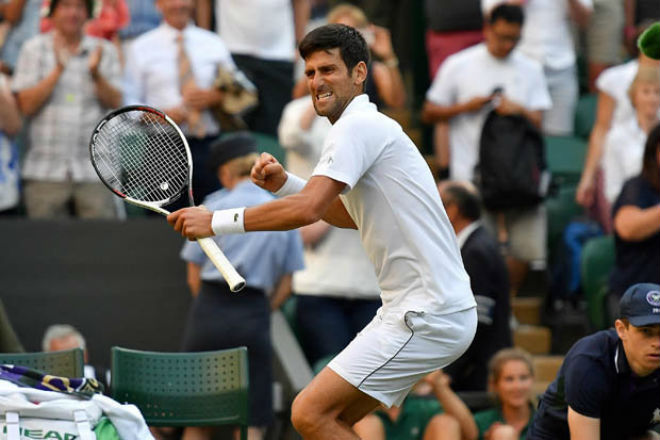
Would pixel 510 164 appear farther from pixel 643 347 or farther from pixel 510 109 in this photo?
pixel 643 347

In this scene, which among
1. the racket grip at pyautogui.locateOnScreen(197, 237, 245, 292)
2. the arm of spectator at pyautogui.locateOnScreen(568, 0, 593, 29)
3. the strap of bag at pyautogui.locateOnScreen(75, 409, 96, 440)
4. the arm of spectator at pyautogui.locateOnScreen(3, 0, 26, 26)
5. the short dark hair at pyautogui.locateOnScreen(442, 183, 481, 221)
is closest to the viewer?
the racket grip at pyautogui.locateOnScreen(197, 237, 245, 292)

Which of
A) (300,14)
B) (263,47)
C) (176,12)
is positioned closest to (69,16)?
(176,12)

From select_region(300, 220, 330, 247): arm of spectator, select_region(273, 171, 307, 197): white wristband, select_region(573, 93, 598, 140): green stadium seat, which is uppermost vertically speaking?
select_region(273, 171, 307, 197): white wristband

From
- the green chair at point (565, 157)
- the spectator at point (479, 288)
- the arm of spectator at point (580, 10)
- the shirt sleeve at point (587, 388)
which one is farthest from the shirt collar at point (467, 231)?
the arm of spectator at point (580, 10)

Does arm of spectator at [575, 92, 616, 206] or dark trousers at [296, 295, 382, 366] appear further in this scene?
arm of spectator at [575, 92, 616, 206]

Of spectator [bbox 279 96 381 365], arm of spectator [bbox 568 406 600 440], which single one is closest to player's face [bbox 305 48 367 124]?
arm of spectator [bbox 568 406 600 440]

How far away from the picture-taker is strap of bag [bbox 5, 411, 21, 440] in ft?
18.9

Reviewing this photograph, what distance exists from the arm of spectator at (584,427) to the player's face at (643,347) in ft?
0.94

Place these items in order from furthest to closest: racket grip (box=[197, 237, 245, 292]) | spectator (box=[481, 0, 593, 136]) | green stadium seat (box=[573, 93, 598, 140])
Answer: green stadium seat (box=[573, 93, 598, 140])
spectator (box=[481, 0, 593, 136])
racket grip (box=[197, 237, 245, 292])

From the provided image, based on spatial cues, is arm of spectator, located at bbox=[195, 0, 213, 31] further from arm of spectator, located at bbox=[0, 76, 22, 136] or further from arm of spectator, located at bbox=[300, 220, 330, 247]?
arm of spectator, located at bbox=[300, 220, 330, 247]

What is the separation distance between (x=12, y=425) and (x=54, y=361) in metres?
0.86

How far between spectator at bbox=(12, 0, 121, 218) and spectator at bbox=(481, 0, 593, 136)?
114 inches

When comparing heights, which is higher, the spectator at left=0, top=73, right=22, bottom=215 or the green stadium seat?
the spectator at left=0, top=73, right=22, bottom=215

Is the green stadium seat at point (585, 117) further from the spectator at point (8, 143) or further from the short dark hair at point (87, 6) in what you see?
the spectator at point (8, 143)
